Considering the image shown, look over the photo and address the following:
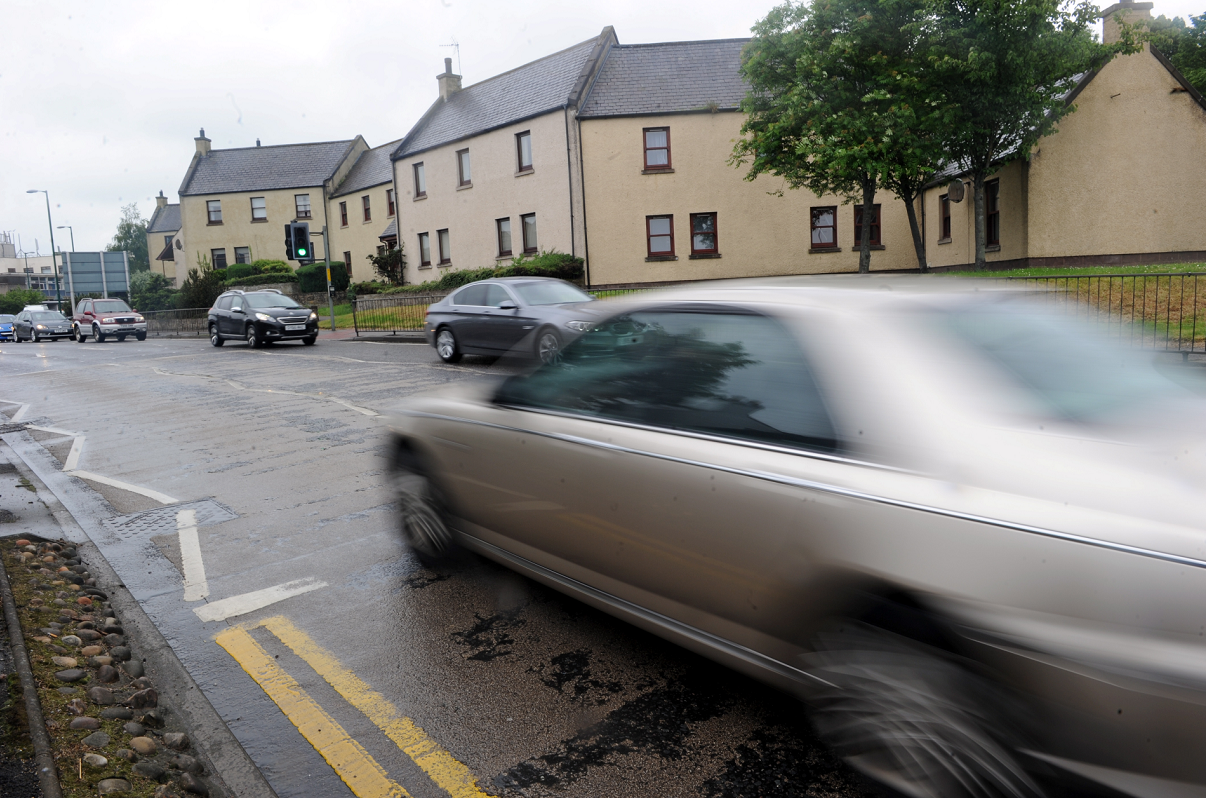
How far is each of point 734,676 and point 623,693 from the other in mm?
456

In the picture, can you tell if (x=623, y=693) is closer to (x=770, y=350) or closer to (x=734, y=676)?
(x=734, y=676)

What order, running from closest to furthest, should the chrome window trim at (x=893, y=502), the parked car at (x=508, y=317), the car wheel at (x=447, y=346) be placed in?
the chrome window trim at (x=893, y=502)
the parked car at (x=508, y=317)
the car wheel at (x=447, y=346)

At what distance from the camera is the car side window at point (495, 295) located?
598 inches

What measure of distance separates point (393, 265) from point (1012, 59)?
27528 millimetres

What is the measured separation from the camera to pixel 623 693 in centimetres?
328

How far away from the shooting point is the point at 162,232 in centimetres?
7756

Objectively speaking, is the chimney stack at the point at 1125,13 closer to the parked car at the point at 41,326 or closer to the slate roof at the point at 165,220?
the parked car at the point at 41,326

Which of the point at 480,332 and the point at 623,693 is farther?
the point at 480,332

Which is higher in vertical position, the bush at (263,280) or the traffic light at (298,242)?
the traffic light at (298,242)

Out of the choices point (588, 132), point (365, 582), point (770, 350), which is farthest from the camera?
point (588, 132)

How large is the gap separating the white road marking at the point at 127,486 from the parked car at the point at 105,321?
30.6 m

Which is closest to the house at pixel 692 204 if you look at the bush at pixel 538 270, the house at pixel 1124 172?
the bush at pixel 538 270

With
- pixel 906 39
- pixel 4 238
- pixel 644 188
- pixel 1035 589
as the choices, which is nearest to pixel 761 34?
pixel 906 39

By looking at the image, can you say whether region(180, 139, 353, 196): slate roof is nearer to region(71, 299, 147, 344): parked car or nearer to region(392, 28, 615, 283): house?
region(392, 28, 615, 283): house
